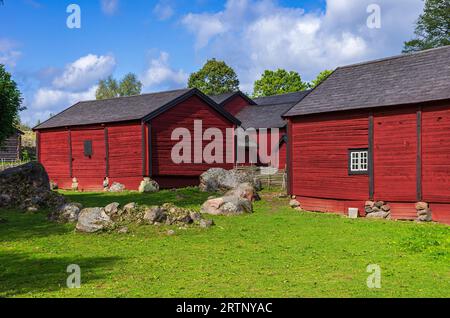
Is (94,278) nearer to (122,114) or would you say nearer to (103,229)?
(103,229)

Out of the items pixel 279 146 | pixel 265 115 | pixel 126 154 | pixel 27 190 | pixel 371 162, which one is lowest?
pixel 27 190

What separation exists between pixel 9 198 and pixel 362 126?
1755 cm

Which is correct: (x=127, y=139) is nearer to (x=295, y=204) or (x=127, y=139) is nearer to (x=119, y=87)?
(x=295, y=204)

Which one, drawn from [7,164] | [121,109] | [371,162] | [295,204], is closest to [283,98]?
[121,109]

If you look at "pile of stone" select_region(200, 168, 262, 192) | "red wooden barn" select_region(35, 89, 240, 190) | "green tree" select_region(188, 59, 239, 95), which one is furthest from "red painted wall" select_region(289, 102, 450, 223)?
"green tree" select_region(188, 59, 239, 95)

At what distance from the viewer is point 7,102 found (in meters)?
28.4

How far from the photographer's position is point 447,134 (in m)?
20.5

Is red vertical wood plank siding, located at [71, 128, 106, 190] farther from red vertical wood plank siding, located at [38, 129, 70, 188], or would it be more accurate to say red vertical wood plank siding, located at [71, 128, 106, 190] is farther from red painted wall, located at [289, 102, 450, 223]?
red painted wall, located at [289, 102, 450, 223]

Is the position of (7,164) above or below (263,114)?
below

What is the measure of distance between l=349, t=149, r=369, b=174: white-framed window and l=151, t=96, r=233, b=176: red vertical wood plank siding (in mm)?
15033

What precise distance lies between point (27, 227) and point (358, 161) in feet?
48.6

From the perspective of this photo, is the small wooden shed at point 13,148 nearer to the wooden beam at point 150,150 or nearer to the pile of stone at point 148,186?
the wooden beam at point 150,150
